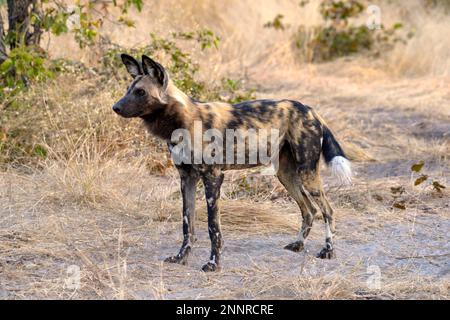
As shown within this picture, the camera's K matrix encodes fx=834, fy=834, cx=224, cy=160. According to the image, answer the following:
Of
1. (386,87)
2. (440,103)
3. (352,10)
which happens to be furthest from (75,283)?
(352,10)

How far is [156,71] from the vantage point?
15.0ft

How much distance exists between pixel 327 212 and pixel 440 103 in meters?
4.68

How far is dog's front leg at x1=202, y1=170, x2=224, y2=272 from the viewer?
4.70m

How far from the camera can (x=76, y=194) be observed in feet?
19.0

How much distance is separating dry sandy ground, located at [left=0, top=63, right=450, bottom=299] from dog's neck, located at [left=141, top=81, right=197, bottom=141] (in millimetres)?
668

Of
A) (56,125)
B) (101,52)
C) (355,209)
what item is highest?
(101,52)

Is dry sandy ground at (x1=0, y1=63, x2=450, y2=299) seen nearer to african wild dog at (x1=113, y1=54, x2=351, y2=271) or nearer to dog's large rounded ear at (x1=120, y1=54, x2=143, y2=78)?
african wild dog at (x1=113, y1=54, x2=351, y2=271)

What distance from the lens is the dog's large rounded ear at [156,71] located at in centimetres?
453

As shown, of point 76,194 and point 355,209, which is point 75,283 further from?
point 355,209

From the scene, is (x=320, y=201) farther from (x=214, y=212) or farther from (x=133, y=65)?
(x=133, y=65)

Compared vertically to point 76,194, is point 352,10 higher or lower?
higher

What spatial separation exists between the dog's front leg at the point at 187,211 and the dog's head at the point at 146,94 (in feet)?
1.44

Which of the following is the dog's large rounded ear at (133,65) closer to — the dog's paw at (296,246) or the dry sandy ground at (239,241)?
the dry sandy ground at (239,241)

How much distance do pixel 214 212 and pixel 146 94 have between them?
2.56ft
